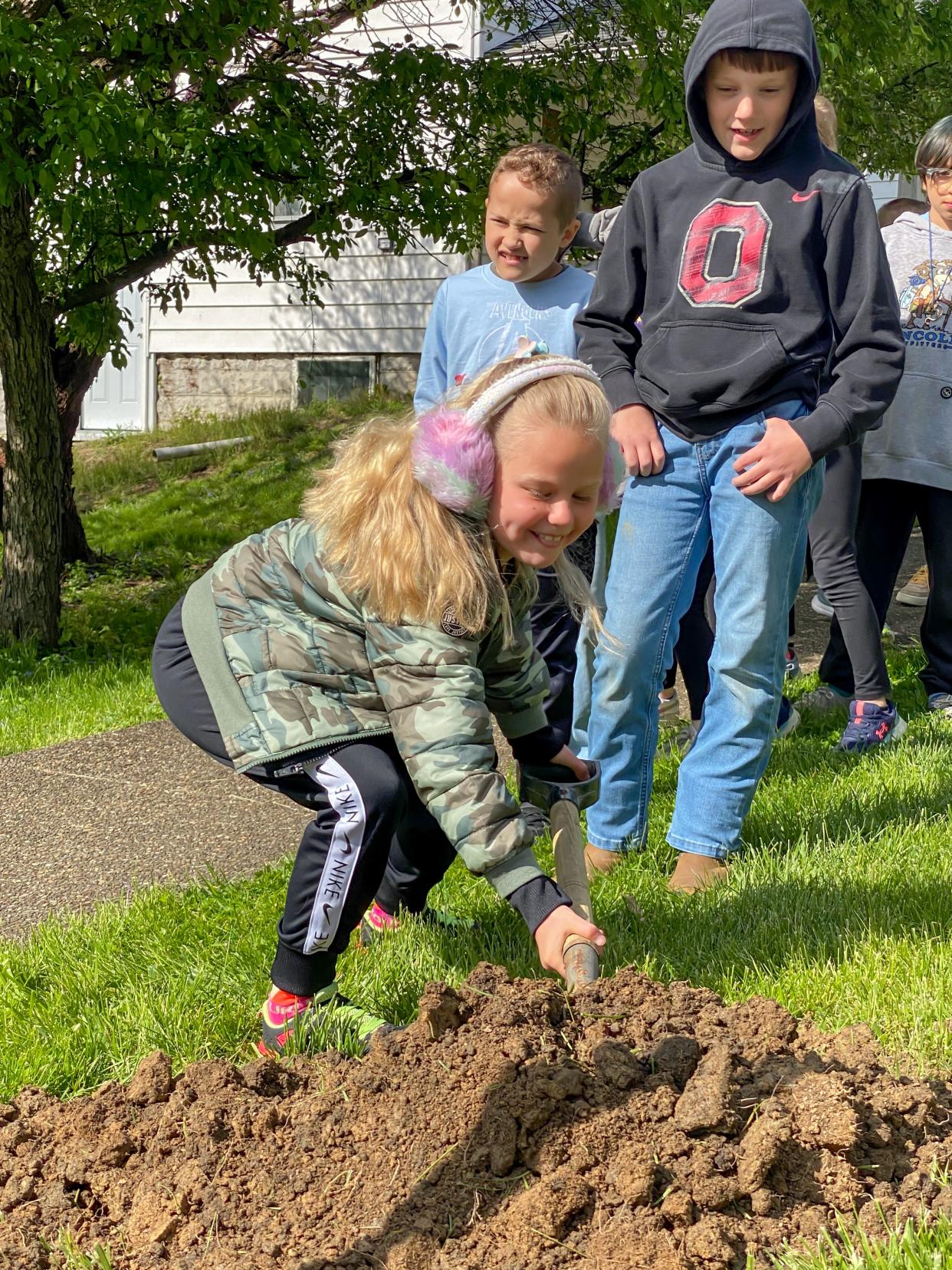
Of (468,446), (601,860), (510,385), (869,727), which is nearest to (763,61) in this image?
(510,385)

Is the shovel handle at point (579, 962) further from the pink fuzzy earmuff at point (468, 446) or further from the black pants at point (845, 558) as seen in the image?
the black pants at point (845, 558)

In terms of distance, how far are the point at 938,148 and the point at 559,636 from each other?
99.4 inches

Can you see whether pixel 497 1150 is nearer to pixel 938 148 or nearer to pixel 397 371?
pixel 938 148

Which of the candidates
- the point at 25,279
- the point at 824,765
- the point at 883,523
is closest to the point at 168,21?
the point at 25,279

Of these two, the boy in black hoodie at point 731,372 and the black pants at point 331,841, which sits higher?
the boy in black hoodie at point 731,372

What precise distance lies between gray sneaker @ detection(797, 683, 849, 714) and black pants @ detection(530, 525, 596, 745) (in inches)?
61.3

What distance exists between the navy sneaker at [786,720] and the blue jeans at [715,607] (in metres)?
1.68

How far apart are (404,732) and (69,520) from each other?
796 cm

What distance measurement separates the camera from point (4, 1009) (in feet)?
9.85

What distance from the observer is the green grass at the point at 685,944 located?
2775 millimetres

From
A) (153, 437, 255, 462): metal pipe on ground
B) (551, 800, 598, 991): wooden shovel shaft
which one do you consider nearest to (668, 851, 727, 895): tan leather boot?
(551, 800, 598, 991): wooden shovel shaft

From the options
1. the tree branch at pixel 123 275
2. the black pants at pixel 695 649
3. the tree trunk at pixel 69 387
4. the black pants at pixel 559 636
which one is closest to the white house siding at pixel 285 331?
the tree trunk at pixel 69 387

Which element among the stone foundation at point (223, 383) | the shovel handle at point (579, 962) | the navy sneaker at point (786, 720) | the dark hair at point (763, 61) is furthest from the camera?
the stone foundation at point (223, 383)

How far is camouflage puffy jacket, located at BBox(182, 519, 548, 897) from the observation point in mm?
2494
